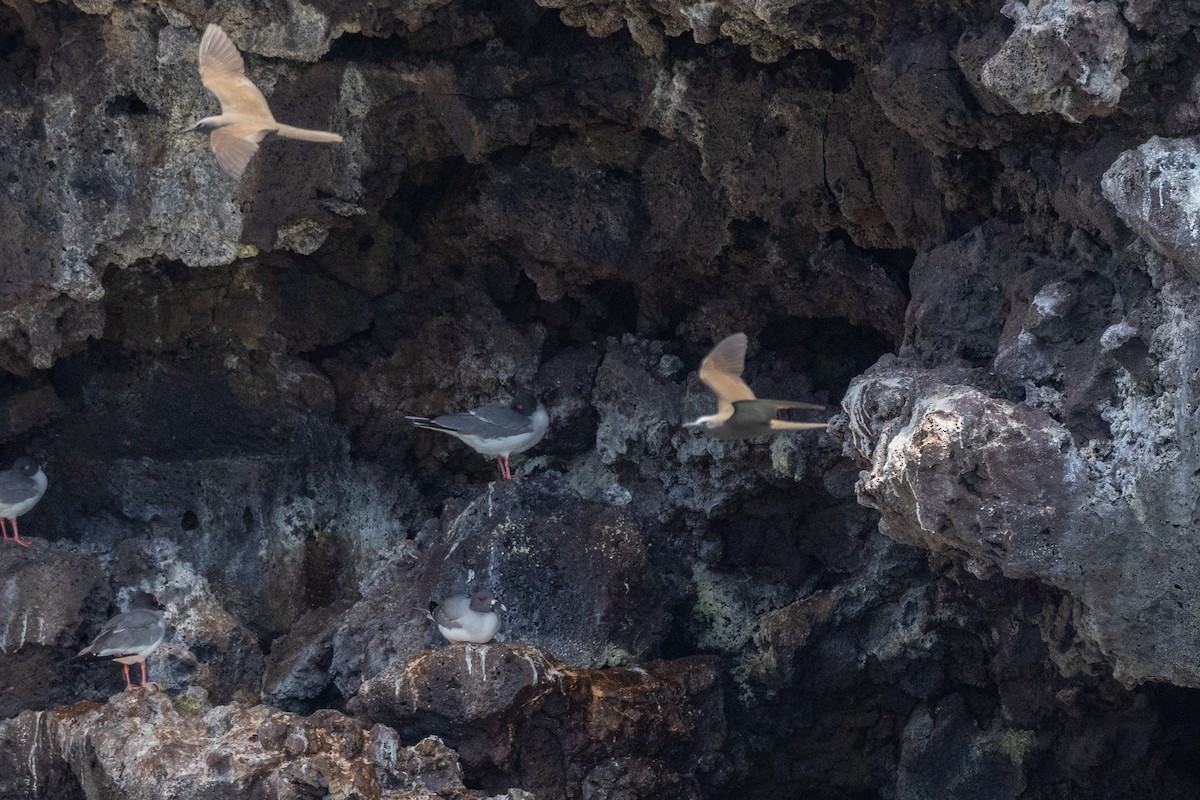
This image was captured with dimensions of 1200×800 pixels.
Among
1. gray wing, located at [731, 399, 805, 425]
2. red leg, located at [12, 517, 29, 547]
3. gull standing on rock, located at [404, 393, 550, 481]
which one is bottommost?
red leg, located at [12, 517, 29, 547]

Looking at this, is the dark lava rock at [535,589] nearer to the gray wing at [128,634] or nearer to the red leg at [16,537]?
the gray wing at [128,634]

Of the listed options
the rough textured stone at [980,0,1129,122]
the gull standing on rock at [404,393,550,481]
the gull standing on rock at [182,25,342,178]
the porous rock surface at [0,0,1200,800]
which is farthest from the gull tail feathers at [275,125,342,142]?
the rough textured stone at [980,0,1129,122]

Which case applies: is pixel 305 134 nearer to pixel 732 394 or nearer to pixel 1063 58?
pixel 732 394

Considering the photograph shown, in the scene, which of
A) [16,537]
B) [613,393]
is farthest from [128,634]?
[613,393]

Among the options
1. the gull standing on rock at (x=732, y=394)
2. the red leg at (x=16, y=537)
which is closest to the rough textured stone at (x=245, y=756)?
the red leg at (x=16, y=537)

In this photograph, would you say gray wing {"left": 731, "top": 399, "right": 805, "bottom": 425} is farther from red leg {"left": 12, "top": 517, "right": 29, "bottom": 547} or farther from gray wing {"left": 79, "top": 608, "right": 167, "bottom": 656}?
red leg {"left": 12, "top": 517, "right": 29, "bottom": 547}

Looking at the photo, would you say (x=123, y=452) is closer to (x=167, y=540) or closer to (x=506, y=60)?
(x=167, y=540)
